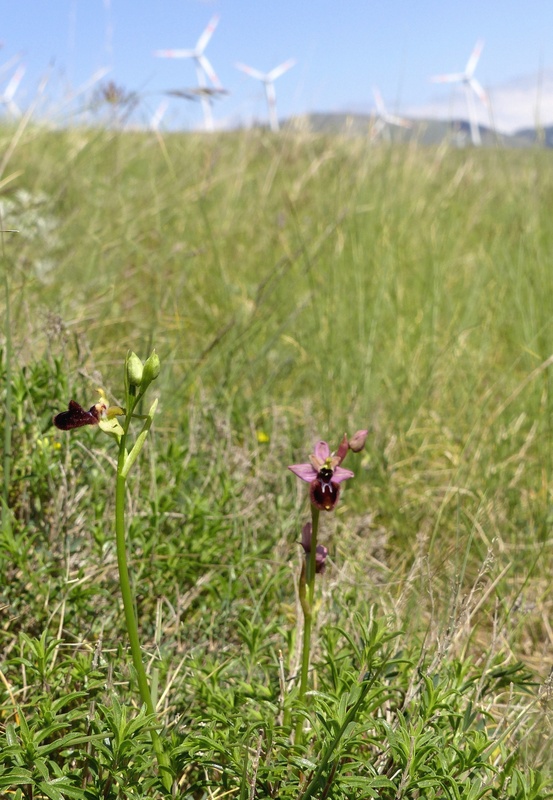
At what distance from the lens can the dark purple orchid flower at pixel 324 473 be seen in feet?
4.17

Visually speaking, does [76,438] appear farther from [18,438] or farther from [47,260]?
[47,260]

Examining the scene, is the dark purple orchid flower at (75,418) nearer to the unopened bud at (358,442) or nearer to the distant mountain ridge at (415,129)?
the unopened bud at (358,442)

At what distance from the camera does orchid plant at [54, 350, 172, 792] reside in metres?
1.09

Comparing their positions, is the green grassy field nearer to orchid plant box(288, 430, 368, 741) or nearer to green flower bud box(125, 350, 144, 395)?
orchid plant box(288, 430, 368, 741)

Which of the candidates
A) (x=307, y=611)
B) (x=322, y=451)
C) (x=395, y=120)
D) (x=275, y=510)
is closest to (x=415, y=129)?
(x=395, y=120)

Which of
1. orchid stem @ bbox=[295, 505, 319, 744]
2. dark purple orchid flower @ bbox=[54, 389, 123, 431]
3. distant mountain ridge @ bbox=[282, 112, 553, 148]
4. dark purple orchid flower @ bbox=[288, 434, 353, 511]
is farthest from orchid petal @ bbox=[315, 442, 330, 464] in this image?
distant mountain ridge @ bbox=[282, 112, 553, 148]

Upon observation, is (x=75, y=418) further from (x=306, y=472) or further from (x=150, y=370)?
Result: (x=306, y=472)

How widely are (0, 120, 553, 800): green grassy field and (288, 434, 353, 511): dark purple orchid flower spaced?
278 millimetres

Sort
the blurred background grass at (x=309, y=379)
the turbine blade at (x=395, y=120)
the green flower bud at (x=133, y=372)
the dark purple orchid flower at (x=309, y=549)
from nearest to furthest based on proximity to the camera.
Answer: the green flower bud at (x=133, y=372)
the dark purple orchid flower at (x=309, y=549)
the blurred background grass at (x=309, y=379)
the turbine blade at (x=395, y=120)

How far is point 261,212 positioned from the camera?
180 inches

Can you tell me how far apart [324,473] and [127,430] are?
15.4 inches

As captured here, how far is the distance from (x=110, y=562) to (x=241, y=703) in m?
0.50

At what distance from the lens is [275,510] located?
2.29 metres

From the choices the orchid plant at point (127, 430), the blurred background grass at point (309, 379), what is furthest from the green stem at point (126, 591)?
the blurred background grass at point (309, 379)
